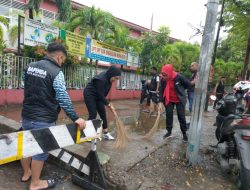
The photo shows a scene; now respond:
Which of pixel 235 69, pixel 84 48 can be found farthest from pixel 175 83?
pixel 235 69

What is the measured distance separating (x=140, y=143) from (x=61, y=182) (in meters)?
2.08

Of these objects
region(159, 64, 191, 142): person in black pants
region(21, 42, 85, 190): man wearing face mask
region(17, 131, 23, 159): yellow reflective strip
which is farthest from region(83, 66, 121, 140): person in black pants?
region(17, 131, 23, 159): yellow reflective strip

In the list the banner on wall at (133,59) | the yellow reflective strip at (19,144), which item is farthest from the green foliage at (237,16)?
the yellow reflective strip at (19,144)

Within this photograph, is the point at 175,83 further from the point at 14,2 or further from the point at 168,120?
the point at 14,2

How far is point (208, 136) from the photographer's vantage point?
688 cm

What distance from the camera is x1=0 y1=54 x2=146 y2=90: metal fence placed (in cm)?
825

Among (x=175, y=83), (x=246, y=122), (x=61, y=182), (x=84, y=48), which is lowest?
(x=61, y=182)

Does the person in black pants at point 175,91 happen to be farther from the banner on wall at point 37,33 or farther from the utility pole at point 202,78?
the banner on wall at point 37,33

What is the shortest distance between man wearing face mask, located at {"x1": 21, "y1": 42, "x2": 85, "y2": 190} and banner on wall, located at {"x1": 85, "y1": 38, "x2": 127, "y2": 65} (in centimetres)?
757

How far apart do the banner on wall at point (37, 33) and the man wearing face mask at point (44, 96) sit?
5.93 meters

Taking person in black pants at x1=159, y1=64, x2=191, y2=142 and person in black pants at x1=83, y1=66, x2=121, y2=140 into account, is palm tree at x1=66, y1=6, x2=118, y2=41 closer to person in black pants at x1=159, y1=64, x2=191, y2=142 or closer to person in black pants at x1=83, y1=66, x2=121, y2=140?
person in black pants at x1=159, y1=64, x2=191, y2=142

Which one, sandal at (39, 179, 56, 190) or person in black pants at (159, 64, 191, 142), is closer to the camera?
sandal at (39, 179, 56, 190)

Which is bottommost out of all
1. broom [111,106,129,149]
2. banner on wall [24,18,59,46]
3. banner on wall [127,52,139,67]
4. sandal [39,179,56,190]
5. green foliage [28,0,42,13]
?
sandal [39,179,56,190]

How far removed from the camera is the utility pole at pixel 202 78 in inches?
168
